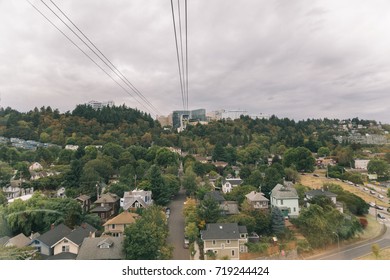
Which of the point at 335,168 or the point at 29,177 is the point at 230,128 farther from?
the point at 29,177

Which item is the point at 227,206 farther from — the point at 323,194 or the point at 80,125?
the point at 80,125

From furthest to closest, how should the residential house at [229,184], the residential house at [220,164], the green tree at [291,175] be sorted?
the residential house at [220,164] < the residential house at [229,184] < the green tree at [291,175]

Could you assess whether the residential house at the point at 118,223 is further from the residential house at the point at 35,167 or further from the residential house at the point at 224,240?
the residential house at the point at 35,167

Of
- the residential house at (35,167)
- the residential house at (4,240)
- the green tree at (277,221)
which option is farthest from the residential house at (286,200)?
the residential house at (35,167)

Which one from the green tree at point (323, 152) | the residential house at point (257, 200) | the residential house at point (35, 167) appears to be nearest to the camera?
the residential house at point (35, 167)

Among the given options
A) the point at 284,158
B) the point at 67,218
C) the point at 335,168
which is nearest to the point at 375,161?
the point at 335,168

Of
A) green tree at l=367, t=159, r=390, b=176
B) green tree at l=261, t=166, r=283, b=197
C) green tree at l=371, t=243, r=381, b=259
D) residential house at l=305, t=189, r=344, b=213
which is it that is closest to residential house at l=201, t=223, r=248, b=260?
residential house at l=305, t=189, r=344, b=213

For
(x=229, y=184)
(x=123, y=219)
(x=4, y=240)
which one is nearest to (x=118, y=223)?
(x=123, y=219)
